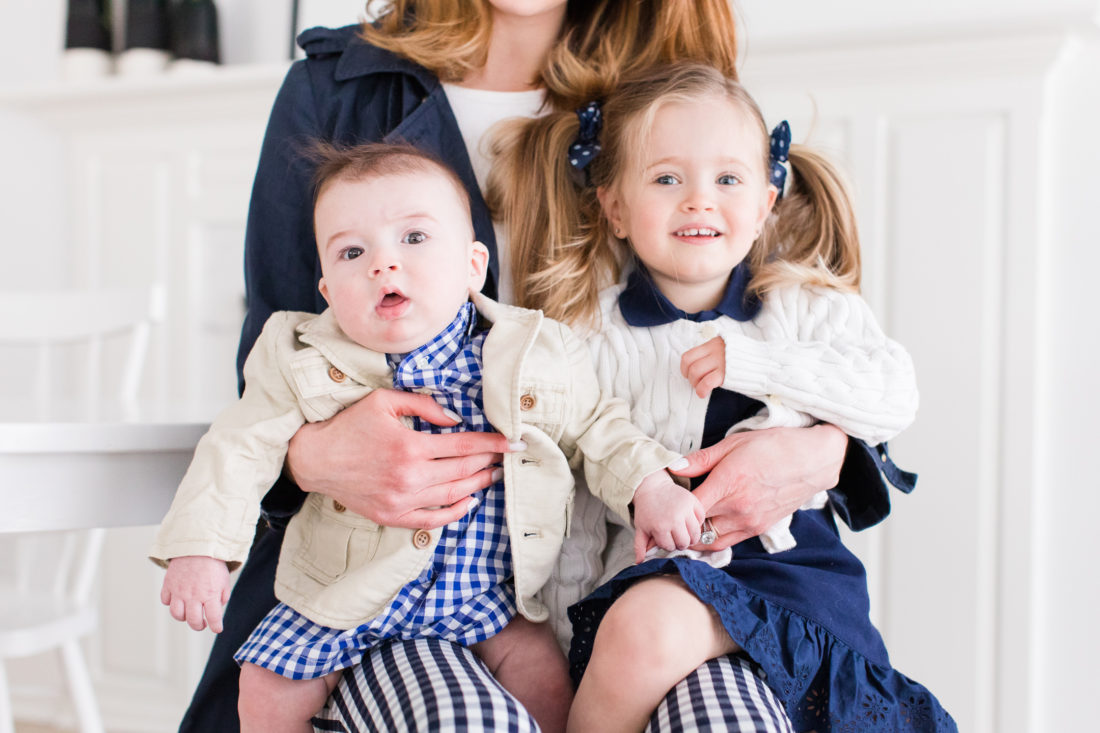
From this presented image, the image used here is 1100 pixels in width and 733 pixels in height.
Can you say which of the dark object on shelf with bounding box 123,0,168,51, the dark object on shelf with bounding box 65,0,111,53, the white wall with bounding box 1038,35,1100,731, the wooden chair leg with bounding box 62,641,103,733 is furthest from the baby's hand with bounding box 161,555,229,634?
the dark object on shelf with bounding box 65,0,111,53

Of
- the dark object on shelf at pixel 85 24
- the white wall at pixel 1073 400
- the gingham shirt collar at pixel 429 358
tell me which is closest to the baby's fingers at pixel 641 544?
the gingham shirt collar at pixel 429 358

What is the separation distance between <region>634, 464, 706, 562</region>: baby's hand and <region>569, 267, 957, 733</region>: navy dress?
0.07ft

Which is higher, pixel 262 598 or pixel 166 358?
pixel 166 358

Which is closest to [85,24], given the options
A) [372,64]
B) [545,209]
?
[372,64]

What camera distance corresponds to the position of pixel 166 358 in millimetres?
2389

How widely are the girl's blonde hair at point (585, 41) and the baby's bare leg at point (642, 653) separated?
2.38ft

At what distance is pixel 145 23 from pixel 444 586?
6.50ft

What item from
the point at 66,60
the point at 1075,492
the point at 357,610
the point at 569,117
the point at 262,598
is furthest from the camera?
the point at 66,60

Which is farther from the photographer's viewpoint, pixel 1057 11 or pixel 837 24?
pixel 837 24

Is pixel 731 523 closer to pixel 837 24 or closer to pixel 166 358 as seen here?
pixel 837 24

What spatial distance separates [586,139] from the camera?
1.17 metres

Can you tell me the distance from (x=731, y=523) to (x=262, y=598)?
1.85 feet

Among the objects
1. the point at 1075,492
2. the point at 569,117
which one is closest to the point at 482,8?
the point at 569,117

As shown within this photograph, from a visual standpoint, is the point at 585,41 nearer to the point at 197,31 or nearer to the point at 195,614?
the point at 195,614
